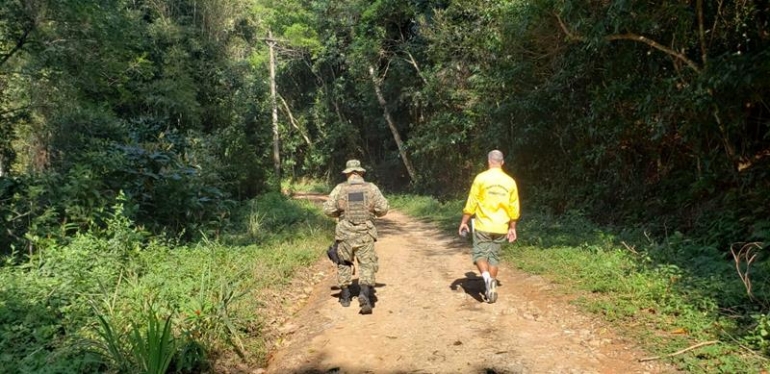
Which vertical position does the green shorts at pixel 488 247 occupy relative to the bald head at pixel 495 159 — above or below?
below

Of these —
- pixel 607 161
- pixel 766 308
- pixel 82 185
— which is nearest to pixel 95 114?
pixel 82 185

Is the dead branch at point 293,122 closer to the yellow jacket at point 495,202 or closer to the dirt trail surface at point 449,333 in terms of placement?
the dirt trail surface at point 449,333

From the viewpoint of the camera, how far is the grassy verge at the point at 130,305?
404cm

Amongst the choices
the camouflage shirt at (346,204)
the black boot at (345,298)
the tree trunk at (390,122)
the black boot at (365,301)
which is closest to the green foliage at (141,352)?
the black boot at (365,301)

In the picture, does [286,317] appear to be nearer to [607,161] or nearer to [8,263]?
[8,263]

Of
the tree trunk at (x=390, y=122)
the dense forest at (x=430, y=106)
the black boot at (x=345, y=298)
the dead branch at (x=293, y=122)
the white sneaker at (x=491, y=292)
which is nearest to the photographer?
the white sneaker at (x=491, y=292)

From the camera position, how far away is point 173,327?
4.73 m

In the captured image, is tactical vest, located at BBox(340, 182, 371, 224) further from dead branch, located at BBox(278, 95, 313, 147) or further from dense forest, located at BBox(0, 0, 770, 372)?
dead branch, located at BBox(278, 95, 313, 147)

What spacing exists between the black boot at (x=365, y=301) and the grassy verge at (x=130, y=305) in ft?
3.87

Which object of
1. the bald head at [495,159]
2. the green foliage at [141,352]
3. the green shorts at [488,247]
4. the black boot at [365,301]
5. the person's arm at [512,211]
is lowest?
the black boot at [365,301]

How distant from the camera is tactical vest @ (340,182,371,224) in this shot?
20.8 feet

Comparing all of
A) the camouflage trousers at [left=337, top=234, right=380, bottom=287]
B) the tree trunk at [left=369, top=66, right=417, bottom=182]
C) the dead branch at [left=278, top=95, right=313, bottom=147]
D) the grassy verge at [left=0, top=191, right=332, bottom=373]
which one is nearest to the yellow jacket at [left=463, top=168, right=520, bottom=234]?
the camouflage trousers at [left=337, top=234, right=380, bottom=287]

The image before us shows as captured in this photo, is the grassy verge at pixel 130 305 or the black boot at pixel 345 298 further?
the black boot at pixel 345 298

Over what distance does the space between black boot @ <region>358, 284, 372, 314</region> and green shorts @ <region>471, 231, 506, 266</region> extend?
1431mm
